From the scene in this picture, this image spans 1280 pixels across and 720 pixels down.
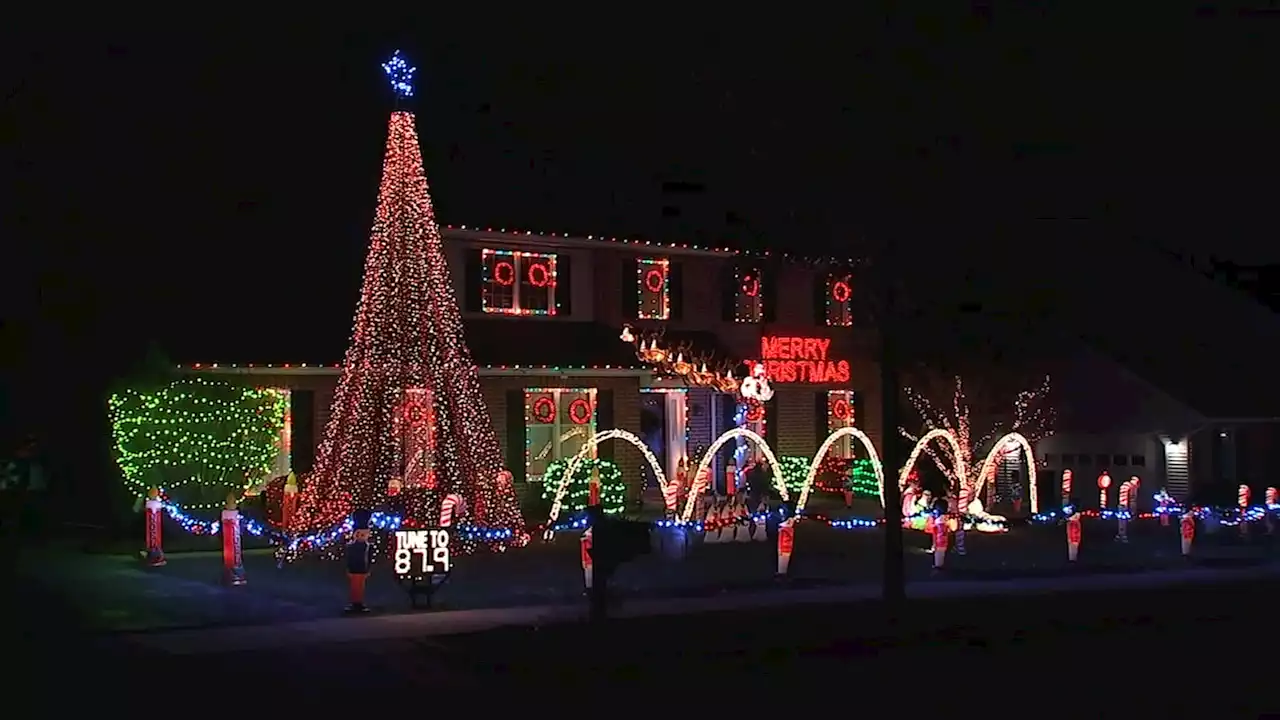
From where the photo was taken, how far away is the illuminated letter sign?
33.9 m

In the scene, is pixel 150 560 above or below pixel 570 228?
below

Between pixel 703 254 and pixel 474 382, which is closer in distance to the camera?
pixel 474 382

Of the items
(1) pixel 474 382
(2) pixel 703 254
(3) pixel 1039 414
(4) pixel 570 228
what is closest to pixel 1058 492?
(3) pixel 1039 414

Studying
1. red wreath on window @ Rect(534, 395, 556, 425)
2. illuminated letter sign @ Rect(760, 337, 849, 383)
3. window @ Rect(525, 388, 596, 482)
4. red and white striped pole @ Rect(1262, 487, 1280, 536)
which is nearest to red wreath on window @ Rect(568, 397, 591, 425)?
window @ Rect(525, 388, 596, 482)

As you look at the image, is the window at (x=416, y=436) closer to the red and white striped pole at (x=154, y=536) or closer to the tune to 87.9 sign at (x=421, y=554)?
the red and white striped pole at (x=154, y=536)

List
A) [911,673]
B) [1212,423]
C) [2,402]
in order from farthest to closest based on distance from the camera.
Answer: [1212,423]
[2,402]
[911,673]

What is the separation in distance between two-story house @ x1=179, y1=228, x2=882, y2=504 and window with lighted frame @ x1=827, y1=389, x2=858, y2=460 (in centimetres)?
4

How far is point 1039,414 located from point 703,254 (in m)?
8.92

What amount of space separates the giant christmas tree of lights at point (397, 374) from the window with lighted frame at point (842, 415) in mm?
14686

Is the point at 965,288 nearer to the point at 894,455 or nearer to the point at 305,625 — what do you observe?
the point at 894,455

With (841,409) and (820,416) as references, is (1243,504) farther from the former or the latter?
(841,409)

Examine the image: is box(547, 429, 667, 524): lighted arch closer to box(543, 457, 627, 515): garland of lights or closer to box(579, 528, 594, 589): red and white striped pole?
box(543, 457, 627, 515): garland of lights

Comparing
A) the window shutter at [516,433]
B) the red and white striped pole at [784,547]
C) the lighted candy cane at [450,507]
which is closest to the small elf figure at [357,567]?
the lighted candy cane at [450,507]

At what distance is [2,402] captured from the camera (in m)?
30.4
